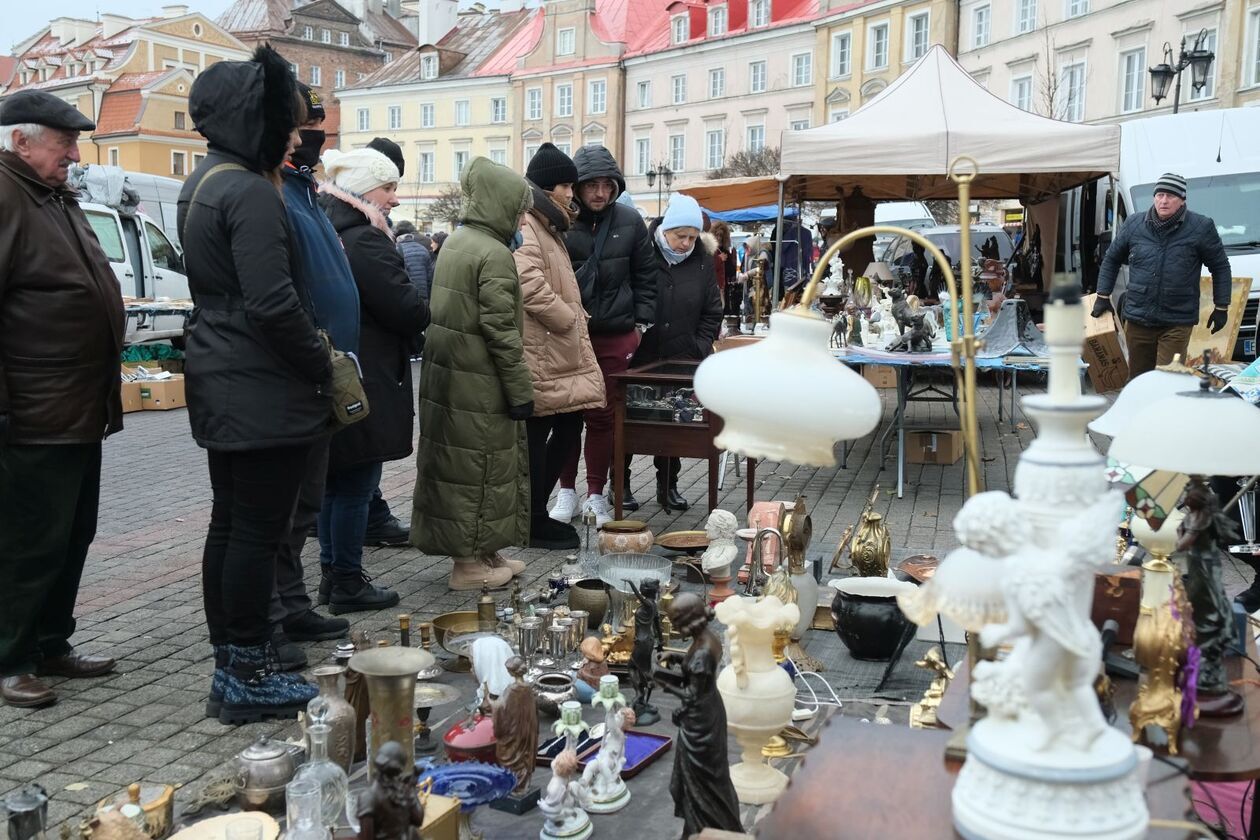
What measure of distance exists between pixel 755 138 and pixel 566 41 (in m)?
10.6

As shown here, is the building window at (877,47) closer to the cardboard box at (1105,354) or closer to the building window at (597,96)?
the building window at (597,96)

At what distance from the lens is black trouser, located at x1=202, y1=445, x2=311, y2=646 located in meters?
3.63

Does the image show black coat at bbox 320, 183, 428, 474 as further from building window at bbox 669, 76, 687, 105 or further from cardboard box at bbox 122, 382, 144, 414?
building window at bbox 669, 76, 687, 105

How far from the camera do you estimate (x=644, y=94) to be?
4641cm

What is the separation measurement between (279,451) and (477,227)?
67.6 inches

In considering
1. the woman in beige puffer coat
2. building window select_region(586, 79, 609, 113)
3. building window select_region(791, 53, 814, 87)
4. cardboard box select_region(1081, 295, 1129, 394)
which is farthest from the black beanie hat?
building window select_region(586, 79, 609, 113)

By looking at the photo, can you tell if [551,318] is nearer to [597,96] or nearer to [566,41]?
[597,96]

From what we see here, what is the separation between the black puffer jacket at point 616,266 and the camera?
248 inches

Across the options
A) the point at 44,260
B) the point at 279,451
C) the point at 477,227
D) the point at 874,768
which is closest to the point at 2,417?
the point at 44,260

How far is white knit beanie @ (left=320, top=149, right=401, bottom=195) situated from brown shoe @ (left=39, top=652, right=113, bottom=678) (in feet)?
6.85

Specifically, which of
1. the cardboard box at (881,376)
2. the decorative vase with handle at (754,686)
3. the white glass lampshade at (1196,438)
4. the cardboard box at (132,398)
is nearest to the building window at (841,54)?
the cardboard box at (881,376)

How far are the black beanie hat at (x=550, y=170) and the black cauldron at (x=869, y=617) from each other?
261 centimetres

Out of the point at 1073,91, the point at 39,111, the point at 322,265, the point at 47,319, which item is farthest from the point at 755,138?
the point at 47,319

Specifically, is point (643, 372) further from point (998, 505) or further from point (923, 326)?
point (998, 505)
